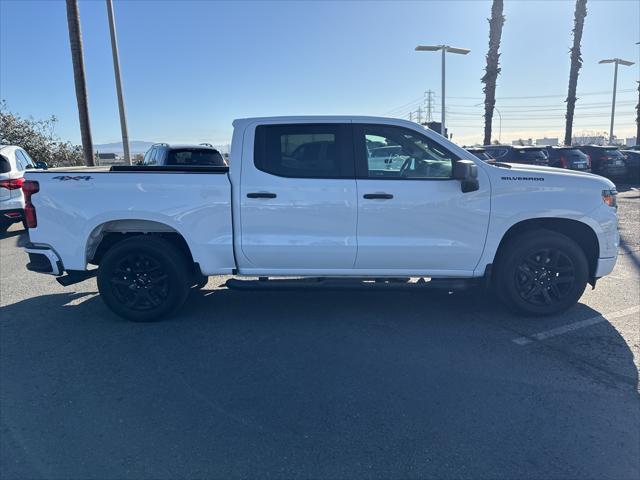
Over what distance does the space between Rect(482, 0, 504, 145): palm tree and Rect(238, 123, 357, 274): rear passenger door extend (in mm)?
18986

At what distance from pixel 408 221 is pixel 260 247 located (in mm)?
1503

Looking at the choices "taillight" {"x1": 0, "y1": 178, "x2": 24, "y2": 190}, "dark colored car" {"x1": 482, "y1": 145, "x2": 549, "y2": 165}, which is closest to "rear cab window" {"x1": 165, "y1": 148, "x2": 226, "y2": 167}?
"taillight" {"x1": 0, "y1": 178, "x2": 24, "y2": 190}

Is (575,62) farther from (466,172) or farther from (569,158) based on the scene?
(466,172)

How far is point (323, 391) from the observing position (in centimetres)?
352

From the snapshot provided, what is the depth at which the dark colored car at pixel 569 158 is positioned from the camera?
17.5 meters

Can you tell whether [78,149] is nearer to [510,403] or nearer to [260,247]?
[260,247]

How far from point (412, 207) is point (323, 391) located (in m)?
2.02

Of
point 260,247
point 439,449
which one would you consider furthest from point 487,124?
point 439,449

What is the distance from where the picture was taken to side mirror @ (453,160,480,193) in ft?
14.2

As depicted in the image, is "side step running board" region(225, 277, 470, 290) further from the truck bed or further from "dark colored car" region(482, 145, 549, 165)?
"dark colored car" region(482, 145, 549, 165)

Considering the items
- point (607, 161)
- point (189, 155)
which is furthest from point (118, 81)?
point (607, 161)

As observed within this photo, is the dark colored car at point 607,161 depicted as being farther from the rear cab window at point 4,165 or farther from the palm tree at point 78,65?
the rear cab window at point 4,165

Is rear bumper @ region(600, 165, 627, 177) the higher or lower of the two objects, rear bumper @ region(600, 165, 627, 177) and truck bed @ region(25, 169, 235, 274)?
the lower

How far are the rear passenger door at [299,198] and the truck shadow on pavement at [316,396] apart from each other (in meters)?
0.75
